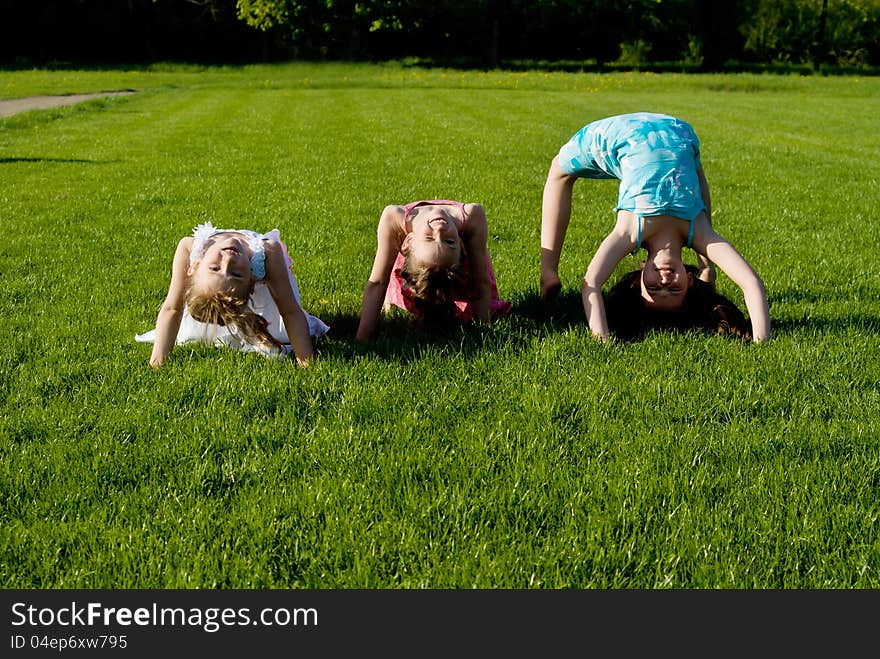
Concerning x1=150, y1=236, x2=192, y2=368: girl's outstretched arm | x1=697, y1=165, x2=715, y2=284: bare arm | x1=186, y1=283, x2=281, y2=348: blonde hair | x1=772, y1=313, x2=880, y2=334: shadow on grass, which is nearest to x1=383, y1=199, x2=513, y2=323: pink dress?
x1=186, y1=283, x2=281, y2=348: blonde hair

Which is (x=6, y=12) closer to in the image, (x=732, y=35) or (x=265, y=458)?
(x=732, y=35)

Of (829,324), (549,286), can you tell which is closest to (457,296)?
(549,286)

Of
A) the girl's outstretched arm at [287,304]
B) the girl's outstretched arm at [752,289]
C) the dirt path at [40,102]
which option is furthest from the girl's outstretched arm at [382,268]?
the dirt path at [40,102]

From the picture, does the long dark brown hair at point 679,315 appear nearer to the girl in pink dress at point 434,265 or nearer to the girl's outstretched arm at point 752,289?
the girl's outstretched arm at point 752,289

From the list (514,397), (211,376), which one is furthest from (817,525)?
(211,376)

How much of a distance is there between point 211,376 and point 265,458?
0.95 m

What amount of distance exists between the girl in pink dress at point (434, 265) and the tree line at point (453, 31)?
135 ft

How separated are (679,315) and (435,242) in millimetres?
1648

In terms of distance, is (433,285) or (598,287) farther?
(598,287)

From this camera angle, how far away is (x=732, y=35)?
159 feet

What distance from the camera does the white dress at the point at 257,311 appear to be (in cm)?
438

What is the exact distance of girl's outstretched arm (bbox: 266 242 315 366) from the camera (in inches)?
173

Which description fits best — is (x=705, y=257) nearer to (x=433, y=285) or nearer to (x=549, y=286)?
(x=549, y=286)

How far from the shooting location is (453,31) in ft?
161
